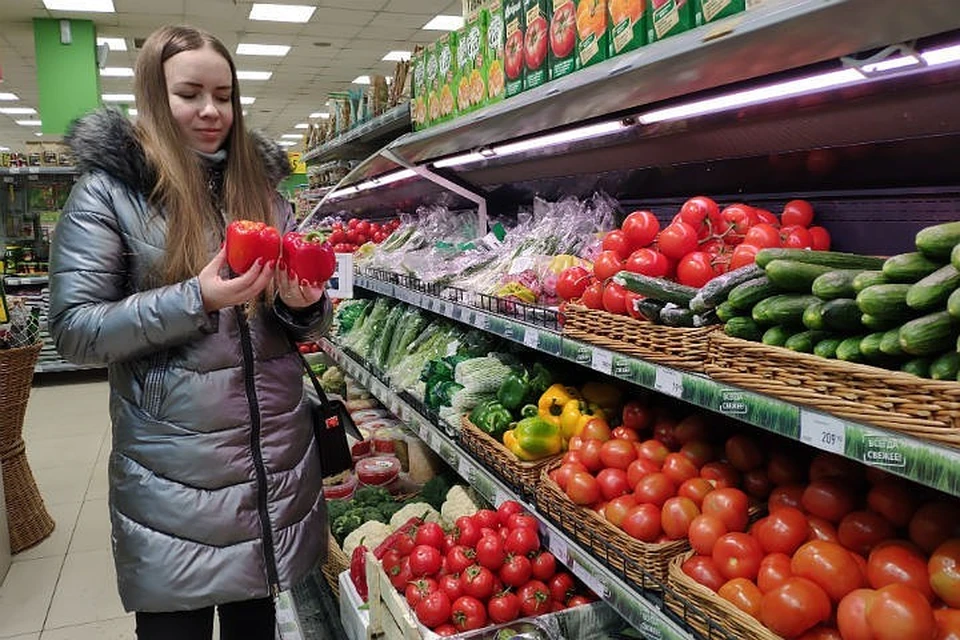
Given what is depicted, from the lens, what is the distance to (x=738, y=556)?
140cm

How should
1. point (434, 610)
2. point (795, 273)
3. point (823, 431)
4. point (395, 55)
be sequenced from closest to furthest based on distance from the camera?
point (823, 431), point (795, 273), point (434, 610), point (395, 55)

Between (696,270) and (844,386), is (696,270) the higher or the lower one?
the higher one

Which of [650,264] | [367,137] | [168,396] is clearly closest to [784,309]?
[650,264]

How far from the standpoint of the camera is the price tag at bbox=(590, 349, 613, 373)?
164cm

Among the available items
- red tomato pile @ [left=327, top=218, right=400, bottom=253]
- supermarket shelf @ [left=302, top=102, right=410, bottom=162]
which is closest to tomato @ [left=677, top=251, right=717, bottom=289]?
supermarket shelf @ [left=302, top=102, right=410, bottom=162]

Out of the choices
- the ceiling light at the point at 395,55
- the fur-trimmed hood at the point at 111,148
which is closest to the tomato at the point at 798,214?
the fur-trimmed hood at the point at 111,148

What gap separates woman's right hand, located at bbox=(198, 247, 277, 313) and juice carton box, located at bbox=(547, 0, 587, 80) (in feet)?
3.31

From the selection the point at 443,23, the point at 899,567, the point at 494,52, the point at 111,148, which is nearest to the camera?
the point at 899,567

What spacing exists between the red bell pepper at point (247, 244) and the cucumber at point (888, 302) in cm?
Result: 112

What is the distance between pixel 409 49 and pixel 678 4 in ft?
38.6

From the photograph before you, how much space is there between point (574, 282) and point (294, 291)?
2.64ft

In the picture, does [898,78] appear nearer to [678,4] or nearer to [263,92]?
[678,4]

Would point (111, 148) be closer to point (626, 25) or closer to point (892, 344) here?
point (626, 25)

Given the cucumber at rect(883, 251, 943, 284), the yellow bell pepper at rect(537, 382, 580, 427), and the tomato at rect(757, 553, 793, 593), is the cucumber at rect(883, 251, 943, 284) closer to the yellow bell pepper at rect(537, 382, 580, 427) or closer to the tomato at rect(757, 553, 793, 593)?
the tomato at rect(757, 553, 793, 593)
